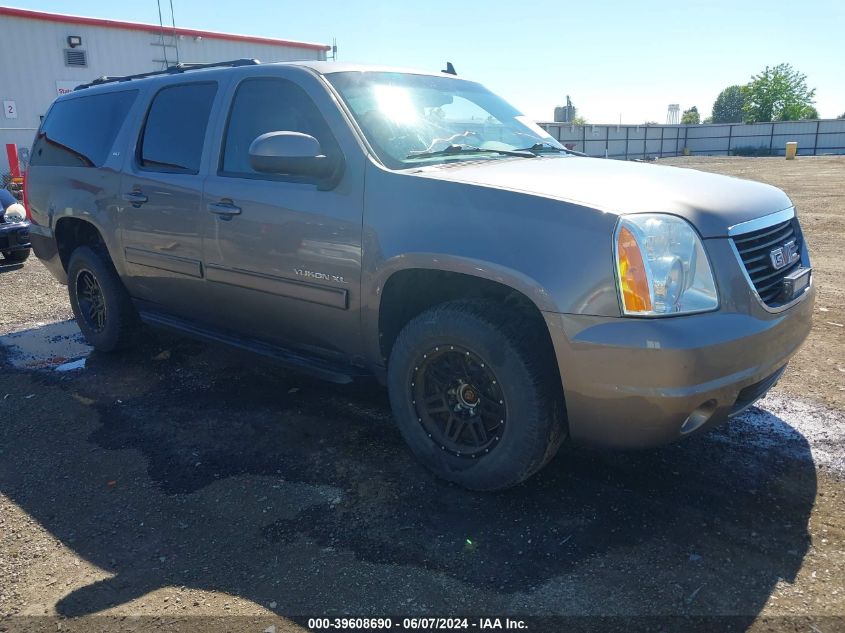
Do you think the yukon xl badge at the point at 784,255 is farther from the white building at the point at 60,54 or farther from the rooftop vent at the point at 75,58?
the rooftop vent at the point at 75,58

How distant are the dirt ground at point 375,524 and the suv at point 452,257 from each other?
15.2 inches

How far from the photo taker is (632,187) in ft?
9.46

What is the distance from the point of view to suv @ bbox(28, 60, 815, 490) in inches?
101

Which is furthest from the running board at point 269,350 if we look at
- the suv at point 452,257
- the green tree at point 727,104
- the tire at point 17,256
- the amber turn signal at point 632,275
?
the green tree at point 727,104

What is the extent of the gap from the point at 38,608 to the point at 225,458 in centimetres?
122

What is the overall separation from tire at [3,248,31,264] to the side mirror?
7.57 metres

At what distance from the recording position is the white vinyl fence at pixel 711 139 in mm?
43188

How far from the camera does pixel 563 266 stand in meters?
2.62

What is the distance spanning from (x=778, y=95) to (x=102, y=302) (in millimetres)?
83732

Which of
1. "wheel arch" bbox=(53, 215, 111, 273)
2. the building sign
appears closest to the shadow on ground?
"wheel arch" bbox=(53, 215, 111, 273)

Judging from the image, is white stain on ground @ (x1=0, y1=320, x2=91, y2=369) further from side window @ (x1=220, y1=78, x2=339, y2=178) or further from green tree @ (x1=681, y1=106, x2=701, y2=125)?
green tree @ (x1=681, y1=106, x2=701, y2=125)

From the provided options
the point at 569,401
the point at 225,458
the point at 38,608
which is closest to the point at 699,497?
the point at 569,401

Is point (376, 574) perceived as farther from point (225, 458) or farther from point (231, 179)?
point (231, 179)

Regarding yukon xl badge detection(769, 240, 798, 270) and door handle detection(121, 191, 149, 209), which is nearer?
yukon xl badge detection(769, 240, 798, 270)
